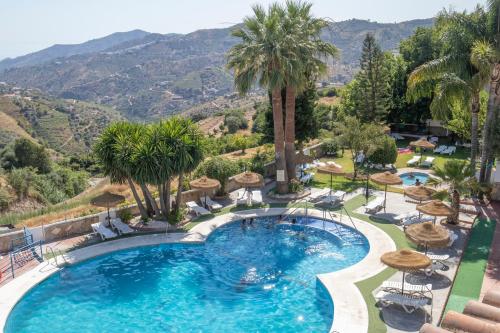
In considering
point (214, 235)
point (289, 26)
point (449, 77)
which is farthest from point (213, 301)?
point (449, 77)

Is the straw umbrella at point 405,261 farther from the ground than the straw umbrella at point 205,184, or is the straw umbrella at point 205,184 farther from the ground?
the straw umbrella at point 205,184

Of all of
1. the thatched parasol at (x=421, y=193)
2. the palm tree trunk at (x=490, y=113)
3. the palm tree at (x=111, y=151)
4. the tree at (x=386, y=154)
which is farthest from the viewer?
the tree at (x=386, y=154)

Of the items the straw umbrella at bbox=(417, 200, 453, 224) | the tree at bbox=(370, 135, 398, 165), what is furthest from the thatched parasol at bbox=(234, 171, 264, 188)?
the tree at bbox=(370, 135, 398, 165)

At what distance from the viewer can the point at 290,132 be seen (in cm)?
2758

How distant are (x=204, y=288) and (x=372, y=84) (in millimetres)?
32922

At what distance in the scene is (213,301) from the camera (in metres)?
16.1

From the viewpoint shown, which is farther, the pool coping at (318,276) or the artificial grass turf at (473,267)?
the artificial grass turf at (473,267)

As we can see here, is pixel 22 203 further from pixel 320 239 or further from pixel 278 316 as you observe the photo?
pixel 278 316

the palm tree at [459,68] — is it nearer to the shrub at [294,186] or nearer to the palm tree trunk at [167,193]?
the shrub at [294,186]

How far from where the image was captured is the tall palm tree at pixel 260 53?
24078mm

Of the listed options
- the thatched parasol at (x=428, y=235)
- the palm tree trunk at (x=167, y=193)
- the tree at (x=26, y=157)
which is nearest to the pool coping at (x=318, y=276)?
the thatched parasol at (x=428, y=235)

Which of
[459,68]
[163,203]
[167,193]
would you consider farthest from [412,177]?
[163,203]

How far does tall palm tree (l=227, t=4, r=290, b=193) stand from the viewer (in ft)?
79.0

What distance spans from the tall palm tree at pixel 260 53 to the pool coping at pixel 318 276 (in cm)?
730
